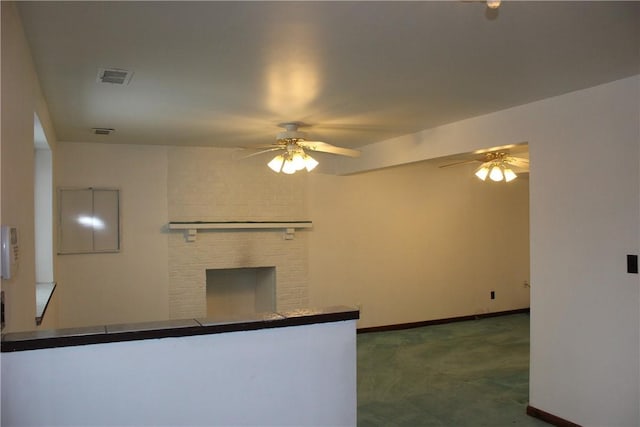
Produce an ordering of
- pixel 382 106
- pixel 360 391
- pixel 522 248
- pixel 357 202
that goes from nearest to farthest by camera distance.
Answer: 1. pixel 382 106
2. pixel 360 391
3. pixel 357 202
4. pixel 522 248

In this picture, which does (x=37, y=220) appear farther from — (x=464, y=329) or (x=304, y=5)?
(x=464, y=329)

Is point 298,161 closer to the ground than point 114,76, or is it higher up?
closer to the ground

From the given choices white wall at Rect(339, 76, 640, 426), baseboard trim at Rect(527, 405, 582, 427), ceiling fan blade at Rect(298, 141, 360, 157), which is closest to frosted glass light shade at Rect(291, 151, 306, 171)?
ceiling fan blade at Rect(298, 141, 360, 157)

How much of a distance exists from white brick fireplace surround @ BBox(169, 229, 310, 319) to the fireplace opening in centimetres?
19

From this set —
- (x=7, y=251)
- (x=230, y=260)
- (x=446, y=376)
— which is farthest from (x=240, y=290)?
(x=7, y=251)

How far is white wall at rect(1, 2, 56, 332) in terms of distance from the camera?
1.94m

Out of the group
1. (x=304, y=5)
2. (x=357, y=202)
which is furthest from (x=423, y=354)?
(x=304, y=5)

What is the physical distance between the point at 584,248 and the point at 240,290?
4.35 meters

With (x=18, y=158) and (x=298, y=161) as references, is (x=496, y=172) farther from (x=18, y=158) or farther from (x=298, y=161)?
(x=18, y=158)

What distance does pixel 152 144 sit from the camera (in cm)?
591

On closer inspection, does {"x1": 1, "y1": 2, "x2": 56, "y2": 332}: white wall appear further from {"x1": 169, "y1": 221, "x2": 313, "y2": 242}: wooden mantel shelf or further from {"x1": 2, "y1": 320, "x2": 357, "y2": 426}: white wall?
{"x1": 169, "y1": 221, "x2": 313, "y2": 242}: wooden mantel shelf

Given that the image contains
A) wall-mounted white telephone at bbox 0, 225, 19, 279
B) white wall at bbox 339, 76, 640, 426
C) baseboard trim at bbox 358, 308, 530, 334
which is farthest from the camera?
baseboard trim at bbox 358, 308, 530, 334

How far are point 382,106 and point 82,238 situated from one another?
3559 mm

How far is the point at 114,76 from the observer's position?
314 centimetres
